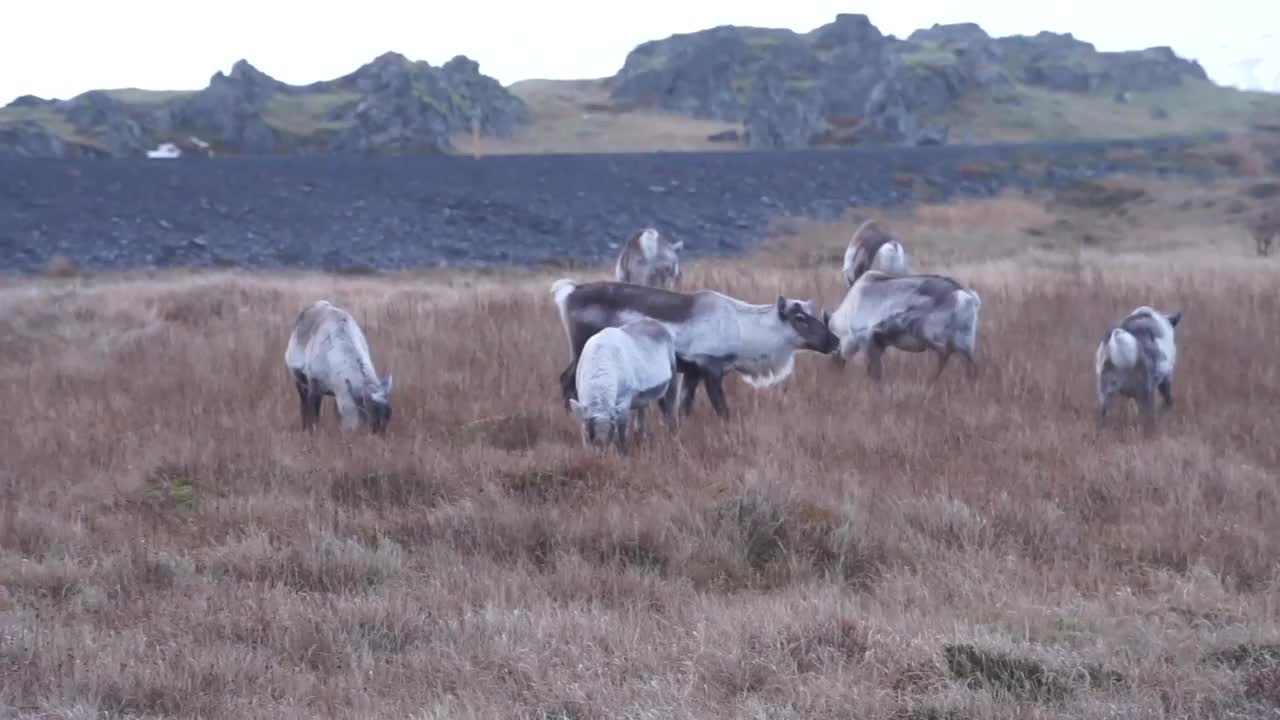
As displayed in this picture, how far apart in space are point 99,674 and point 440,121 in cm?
8060

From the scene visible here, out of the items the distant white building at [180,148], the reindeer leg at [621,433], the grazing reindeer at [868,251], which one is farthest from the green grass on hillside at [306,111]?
the reindeer leg at [621,433]

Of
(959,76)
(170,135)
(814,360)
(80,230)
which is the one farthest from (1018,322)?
(959,76)

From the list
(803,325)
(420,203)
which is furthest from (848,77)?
(803,325)

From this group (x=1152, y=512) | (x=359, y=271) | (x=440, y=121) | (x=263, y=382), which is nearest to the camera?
(x=1152, y=512)

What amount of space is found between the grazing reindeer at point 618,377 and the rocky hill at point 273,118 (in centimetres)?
5817

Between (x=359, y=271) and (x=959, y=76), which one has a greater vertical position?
(x=959, y=76)

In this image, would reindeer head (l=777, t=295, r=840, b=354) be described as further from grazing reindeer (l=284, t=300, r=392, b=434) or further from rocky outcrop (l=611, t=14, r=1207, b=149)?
rocky outcrop (l=611, t=14, r=1207, b=149)

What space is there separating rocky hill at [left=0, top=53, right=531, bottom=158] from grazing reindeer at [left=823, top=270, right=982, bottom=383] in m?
56.8

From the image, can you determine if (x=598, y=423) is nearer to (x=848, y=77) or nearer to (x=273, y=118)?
(x=273, y=118)

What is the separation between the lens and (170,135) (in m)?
79.1

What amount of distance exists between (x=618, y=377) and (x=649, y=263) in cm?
790

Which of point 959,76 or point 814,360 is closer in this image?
point 814,360

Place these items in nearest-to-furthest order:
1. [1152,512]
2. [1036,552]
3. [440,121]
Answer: [1036,552] < [1152,512] < [440,121]

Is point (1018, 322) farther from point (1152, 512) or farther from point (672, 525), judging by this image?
point (672, 525)
